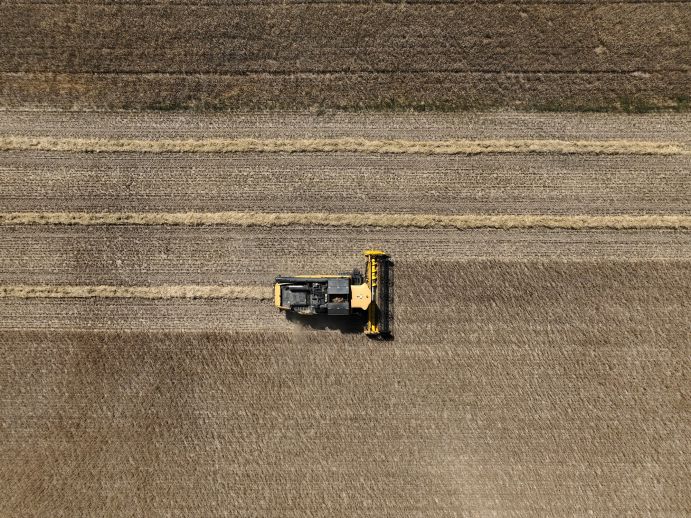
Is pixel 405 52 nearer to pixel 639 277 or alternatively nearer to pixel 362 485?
pixel 639 277

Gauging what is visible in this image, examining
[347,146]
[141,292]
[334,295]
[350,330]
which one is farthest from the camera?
[347,146]

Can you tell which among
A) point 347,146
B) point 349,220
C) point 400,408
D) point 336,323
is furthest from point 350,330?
point 347,146

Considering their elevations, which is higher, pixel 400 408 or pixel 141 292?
pixel 141 292

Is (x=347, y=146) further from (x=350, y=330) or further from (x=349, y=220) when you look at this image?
(x=350, y=330)

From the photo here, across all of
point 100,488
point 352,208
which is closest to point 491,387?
point 352,208

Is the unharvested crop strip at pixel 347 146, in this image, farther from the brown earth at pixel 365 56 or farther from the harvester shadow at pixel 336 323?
the harvester shadow at pixel 336 323

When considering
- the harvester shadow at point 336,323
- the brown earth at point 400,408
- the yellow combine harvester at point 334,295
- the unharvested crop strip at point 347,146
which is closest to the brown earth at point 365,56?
the unharvested crop strip at point 347,146

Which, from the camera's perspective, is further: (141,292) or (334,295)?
(141,292)
